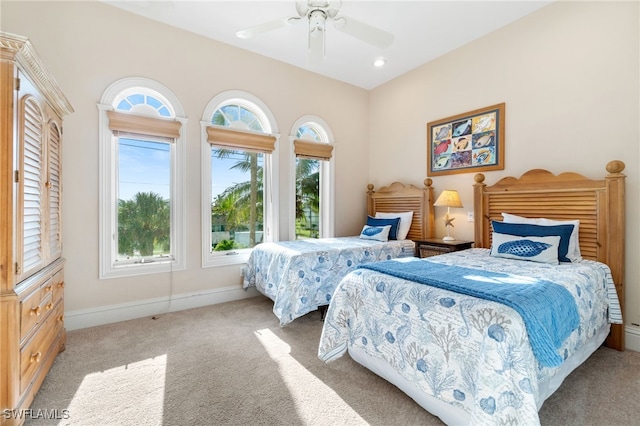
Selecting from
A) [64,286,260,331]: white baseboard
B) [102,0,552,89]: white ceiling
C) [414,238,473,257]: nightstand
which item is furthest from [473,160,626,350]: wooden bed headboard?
[64,286,260,331]: white baseboard

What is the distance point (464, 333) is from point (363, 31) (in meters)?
2.33

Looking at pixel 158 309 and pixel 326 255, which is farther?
pixel 158 309

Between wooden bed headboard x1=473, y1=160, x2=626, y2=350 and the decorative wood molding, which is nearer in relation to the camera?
the decorative wood molding

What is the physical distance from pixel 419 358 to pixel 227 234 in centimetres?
280

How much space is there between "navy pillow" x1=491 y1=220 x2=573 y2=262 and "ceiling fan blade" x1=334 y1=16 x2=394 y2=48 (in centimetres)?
202

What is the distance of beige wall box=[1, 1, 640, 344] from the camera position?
257cm

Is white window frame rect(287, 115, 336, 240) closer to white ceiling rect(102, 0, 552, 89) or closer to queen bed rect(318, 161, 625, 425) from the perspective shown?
white ceiling rect(102, 0, 552, 89)

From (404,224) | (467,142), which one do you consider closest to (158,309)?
(404,224)

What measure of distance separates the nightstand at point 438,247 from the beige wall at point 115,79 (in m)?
1.83

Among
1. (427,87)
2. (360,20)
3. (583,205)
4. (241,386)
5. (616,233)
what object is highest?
(360,20)

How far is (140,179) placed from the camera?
10.6 ft

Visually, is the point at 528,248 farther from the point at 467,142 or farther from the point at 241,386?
the point at 241,386

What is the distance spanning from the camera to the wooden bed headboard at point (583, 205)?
244cm

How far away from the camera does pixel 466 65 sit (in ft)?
11.9
